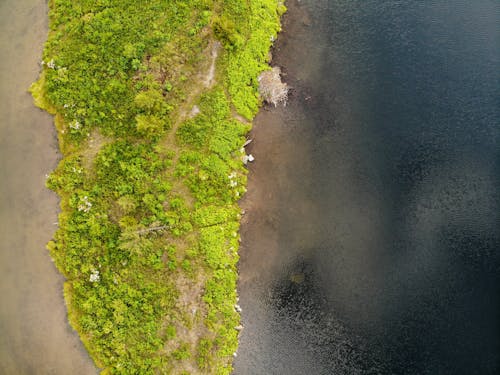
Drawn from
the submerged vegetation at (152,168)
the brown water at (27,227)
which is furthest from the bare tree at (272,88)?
the brown water at (27,227)

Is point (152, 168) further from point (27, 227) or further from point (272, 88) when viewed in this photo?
point (272, 88)

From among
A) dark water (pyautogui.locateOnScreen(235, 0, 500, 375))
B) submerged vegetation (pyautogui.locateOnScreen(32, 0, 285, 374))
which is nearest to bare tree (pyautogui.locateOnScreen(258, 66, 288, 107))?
submerged vegetation (pyautogui.locateOnScreen(32, 0, 285, 374))

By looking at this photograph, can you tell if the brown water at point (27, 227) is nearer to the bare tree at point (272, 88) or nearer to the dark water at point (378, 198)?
the dark water at point (378, 198)

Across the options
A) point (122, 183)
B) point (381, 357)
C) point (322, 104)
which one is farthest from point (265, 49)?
point (381, 357)

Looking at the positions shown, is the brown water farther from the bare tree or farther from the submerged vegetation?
the bare tree

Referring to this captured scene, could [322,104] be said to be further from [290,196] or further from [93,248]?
[93,248]

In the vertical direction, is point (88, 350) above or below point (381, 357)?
above
